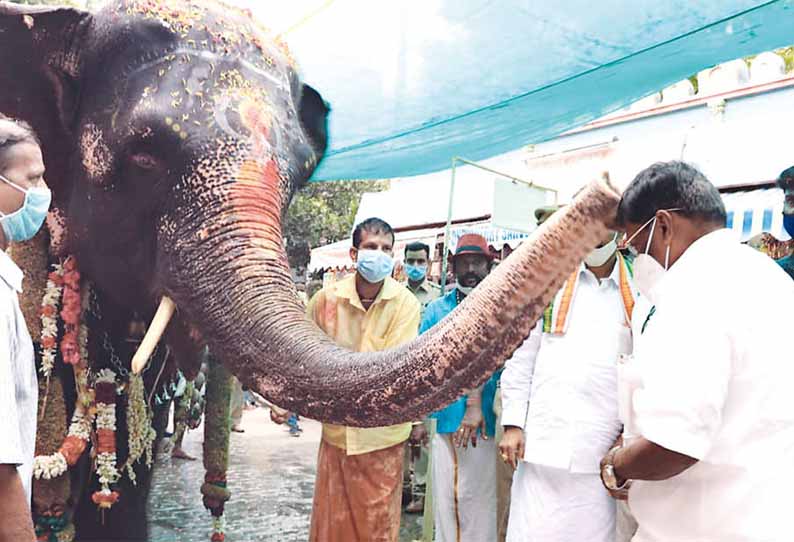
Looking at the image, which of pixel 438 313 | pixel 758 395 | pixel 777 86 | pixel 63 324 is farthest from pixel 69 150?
pixel 777 86

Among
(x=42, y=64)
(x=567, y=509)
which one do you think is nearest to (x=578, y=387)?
(x=567, y=509)

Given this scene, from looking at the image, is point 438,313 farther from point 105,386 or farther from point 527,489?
point 105,386

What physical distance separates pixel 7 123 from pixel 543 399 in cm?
244

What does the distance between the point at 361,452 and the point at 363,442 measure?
0.05m

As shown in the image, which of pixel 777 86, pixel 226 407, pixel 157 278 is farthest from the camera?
pixel 777 86

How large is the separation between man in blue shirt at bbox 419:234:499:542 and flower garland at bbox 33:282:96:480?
1869 mm

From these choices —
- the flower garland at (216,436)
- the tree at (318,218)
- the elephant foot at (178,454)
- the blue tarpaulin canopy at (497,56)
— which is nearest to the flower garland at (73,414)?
the flower garland at (216,436)

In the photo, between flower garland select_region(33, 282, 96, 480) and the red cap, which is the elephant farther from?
the red cap

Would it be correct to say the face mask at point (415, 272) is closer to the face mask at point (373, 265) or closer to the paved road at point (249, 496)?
the paved road at point (249, 496)

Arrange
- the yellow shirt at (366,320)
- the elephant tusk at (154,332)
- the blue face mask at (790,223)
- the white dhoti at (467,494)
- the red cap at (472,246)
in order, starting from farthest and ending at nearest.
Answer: the red cap at (472,246) < the white dhoti at (467,494) < the yellow shirt at (366,320) < the blue face mask at (790,223) < the elephant tusk at (154,332)

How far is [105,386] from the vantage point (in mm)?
3426

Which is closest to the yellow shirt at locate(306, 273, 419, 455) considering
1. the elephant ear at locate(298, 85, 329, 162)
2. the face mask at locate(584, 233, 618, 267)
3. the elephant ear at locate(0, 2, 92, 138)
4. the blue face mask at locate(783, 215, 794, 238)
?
the elephant ear at locate(298, 85, 329, 162)

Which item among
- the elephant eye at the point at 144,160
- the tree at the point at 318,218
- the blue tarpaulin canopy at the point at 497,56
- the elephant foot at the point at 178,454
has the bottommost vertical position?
the elephant foot at the point at 178,454

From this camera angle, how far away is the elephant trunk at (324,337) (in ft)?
6.18
